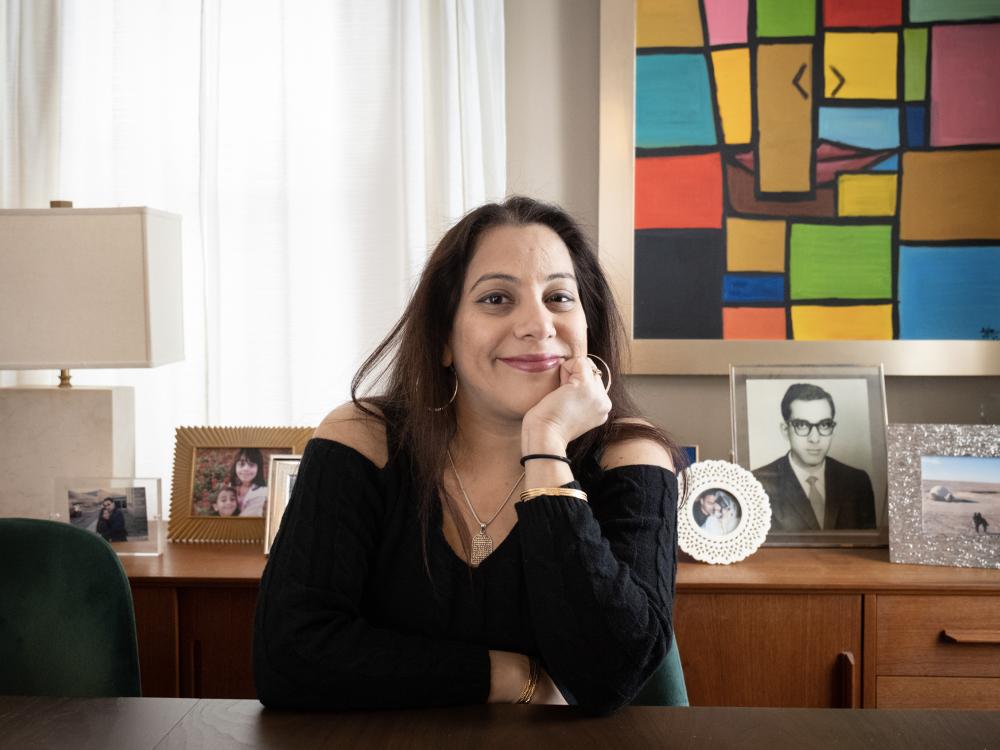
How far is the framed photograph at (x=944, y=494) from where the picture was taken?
6.79 feet

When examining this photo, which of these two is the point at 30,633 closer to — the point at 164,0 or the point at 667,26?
the point at 164,0

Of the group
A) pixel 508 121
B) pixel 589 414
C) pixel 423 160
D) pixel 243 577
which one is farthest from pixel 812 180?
pixel 243 577

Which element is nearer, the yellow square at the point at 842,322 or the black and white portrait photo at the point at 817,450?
the black and white portrait photo at the point at 817,450

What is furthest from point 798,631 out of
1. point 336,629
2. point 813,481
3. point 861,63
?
point 861,63

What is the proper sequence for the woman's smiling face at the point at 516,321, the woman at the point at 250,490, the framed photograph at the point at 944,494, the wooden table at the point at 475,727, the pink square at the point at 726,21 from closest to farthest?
the wooden table at the point at 475,727, the woman's smiling face at the point at 516,321, the framed photograph at the point at 944,494, the woman at the point at 250,490, the pink square at the point at 726,21

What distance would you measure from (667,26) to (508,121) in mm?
450

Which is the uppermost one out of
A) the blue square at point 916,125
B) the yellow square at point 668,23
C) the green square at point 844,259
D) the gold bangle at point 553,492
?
the yellow square at point 668,23

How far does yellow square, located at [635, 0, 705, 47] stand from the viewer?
2396mm

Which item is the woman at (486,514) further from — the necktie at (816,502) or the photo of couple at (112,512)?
the photo of couple at (112,512)

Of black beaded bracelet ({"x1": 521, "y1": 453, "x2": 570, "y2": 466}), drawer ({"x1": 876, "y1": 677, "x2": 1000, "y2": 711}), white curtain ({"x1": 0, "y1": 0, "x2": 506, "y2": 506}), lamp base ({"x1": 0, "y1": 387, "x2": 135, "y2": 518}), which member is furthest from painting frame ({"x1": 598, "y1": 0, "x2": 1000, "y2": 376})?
lamp base ({"x1": 0, "y1": 387, "x2": 135, "y2": 518})

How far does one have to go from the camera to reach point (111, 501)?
7.23 feet

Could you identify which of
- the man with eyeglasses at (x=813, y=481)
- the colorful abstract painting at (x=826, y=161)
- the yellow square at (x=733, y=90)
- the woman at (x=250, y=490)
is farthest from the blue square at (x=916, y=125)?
the woman at (x=250, y=490)

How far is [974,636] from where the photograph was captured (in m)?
1.93

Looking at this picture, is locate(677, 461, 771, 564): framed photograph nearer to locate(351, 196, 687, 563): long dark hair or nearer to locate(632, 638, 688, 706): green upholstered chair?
locate(351, 196, 687, 563): long dark hair
